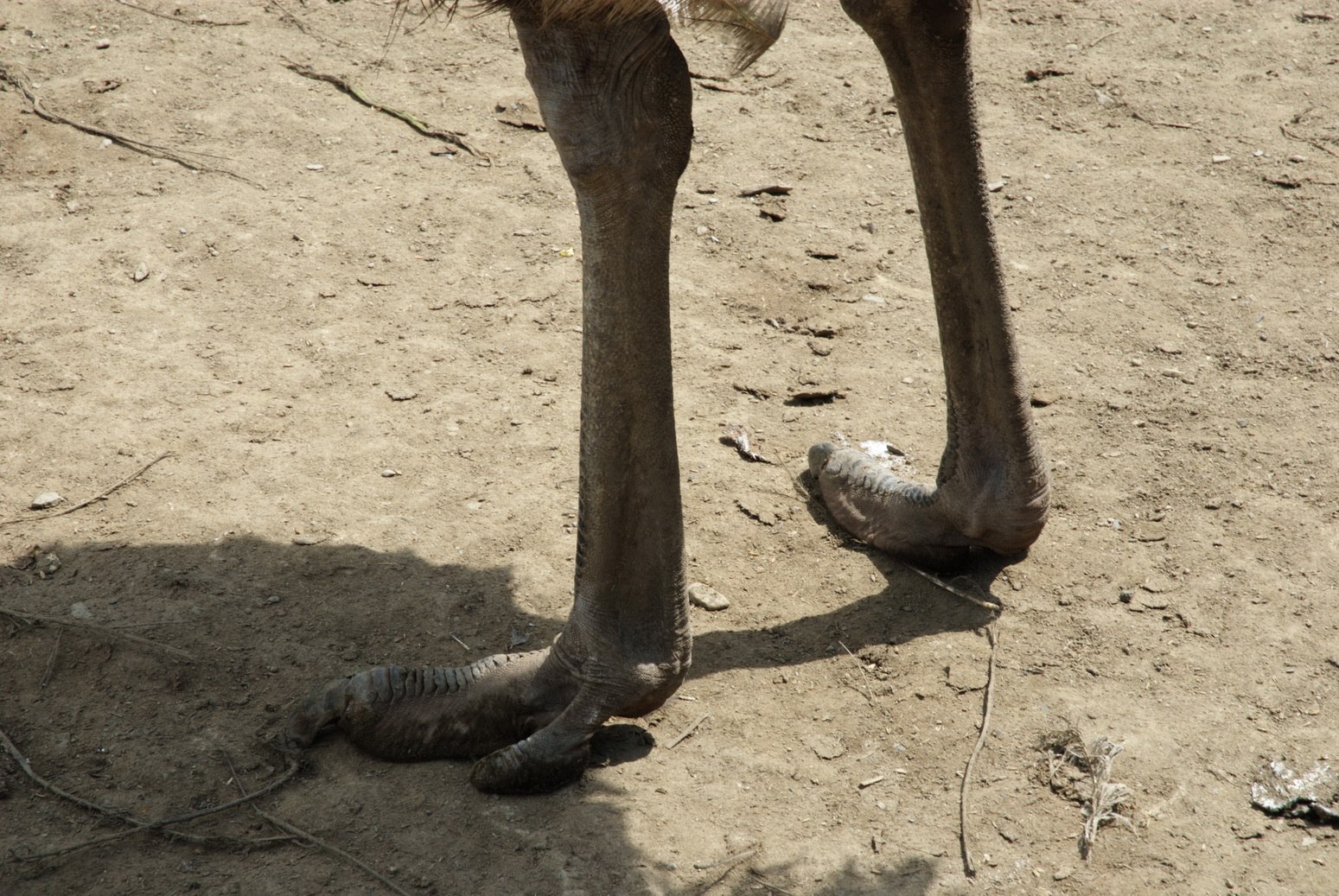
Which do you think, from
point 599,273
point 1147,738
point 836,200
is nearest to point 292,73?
point 836,200

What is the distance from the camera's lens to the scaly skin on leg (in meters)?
2.35

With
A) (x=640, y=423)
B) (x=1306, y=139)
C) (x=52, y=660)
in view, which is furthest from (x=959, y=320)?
(x=1306, y=139)

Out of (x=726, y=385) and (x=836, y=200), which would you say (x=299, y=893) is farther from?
(x=836, y=200)

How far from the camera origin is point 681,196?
5.07 m

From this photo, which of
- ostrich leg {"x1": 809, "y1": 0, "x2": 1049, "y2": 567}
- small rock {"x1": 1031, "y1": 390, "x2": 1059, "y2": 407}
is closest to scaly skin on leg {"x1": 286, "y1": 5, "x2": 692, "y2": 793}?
ostrich leg {"x1": 809, "y1": 0, "x2": 1049, "y2": 567}

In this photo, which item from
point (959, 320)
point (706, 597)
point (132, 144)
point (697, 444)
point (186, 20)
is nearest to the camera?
point (959, 320)

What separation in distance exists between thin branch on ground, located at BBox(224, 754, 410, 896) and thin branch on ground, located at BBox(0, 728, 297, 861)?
0.09ft

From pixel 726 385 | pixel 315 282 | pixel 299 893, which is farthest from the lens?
pixel 315 282

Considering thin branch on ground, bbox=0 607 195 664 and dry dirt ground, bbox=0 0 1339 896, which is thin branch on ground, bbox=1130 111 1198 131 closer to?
dry dirt ground, bbox=0 0 1339 896

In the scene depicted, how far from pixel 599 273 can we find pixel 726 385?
1.75 meters

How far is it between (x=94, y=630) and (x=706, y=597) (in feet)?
4.93

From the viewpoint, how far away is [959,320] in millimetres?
3148

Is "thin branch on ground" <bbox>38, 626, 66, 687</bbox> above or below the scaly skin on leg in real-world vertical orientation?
below

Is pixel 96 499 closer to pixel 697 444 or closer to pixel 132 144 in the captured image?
pixel 697 444
